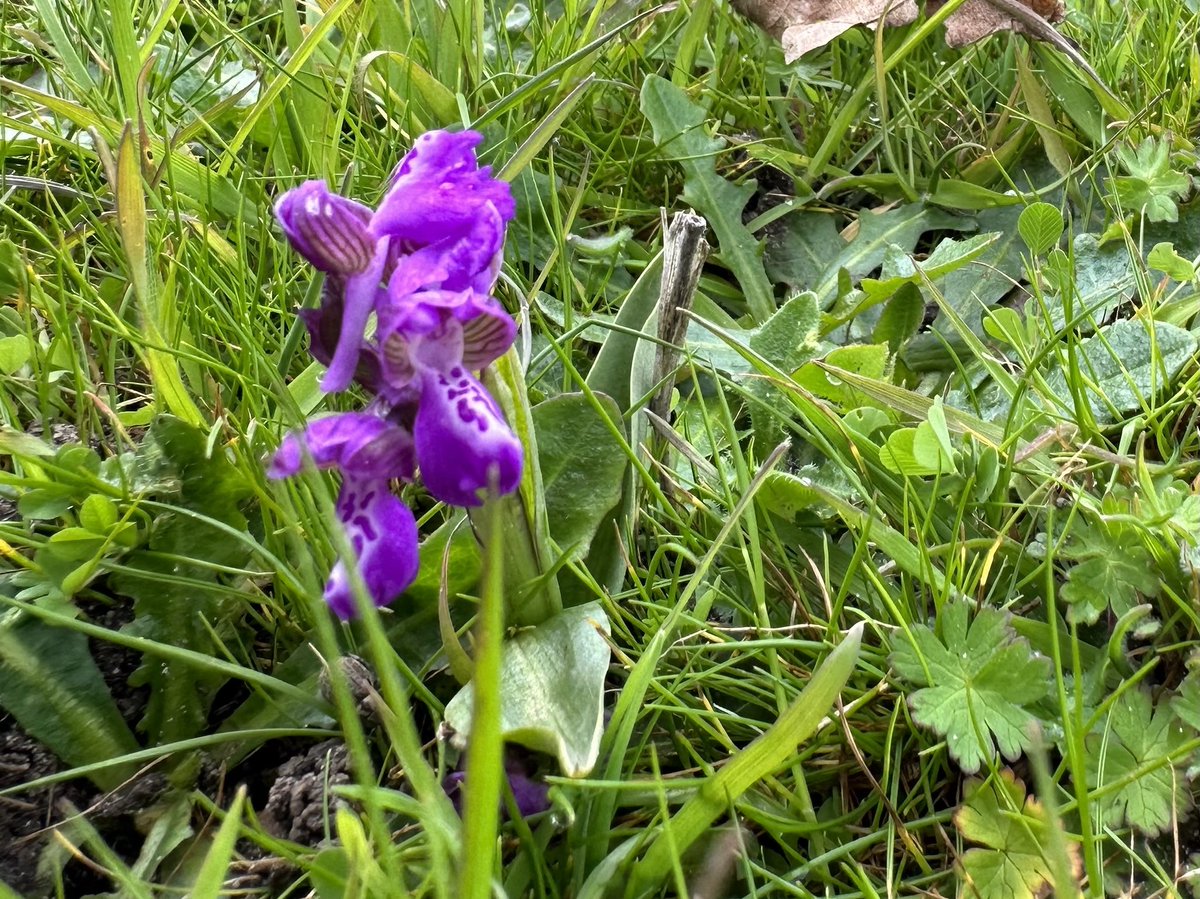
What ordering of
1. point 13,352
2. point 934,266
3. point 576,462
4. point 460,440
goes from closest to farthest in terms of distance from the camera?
point 460,440 < point 576,462 < point 13,352 < point 934,266

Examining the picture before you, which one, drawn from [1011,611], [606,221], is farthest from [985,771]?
[606,221]

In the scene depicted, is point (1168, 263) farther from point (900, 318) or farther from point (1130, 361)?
point (900, 318)

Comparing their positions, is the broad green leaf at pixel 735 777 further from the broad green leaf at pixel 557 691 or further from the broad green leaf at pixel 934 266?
the broad green leaf at pixel 934 266

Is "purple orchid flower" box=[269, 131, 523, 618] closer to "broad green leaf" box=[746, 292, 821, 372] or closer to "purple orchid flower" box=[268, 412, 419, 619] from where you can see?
"purple orchid flower" box=[268, 412, 419, 619]

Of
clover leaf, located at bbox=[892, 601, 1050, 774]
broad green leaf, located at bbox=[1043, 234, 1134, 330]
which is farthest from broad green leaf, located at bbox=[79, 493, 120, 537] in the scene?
broad green leaf, located at bbox=[1043, 234, 1134, 330]

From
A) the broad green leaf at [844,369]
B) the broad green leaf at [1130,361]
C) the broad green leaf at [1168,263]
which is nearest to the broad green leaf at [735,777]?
the broad green leaf at [844,369]

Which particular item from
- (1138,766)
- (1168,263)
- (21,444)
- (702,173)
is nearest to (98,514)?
(21,444)

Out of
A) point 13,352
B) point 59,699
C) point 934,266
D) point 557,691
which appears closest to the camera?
point 557,691

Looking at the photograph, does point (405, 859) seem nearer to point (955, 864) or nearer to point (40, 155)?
point (955, 864)

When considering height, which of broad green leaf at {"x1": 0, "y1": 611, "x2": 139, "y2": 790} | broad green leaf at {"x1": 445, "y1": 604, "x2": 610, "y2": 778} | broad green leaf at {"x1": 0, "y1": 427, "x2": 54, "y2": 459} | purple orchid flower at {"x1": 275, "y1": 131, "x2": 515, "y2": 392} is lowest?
broad green leaf at {"x1": 445, "y1": 604, "x2": 610, "y2": 778}
